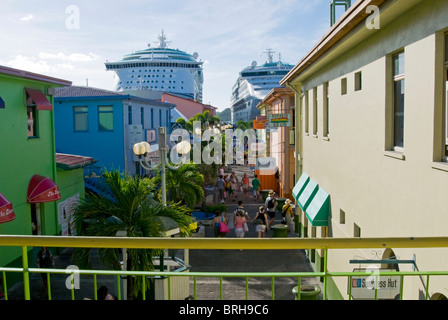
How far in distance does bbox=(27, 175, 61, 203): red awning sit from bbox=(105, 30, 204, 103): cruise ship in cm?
8513

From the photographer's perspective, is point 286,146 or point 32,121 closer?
point 32,121

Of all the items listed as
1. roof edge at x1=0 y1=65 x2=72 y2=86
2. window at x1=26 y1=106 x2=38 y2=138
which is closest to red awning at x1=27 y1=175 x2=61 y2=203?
window at x1=26 y1=106 x2=38 y2=138

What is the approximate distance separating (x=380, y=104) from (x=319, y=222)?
5.35m

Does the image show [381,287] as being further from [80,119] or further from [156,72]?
[156,72]

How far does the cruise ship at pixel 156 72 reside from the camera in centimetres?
9981

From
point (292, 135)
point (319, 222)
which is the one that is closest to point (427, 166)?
point (319, 222)

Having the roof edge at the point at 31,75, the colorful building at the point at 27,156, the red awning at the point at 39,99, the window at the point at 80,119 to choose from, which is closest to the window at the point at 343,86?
the colorful building at the point at 27,156

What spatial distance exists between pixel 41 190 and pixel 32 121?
246 cm

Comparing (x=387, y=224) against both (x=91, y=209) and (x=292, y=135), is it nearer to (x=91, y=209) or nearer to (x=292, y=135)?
(x=91, y=209)

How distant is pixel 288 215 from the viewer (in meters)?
21.2

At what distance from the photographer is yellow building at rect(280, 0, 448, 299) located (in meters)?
5.64

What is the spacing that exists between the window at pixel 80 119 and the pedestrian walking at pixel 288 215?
1271cm

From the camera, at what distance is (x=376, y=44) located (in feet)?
26.8

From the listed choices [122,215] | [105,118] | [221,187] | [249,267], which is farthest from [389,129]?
[105,118]
